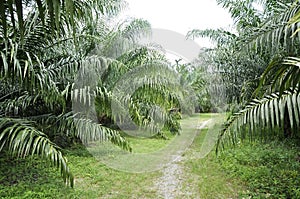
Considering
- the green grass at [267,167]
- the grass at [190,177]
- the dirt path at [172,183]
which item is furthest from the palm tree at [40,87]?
the green grass at [267,167]

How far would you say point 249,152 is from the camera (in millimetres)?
4441

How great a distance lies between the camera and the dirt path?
286 centimetres

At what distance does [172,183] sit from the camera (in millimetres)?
3219

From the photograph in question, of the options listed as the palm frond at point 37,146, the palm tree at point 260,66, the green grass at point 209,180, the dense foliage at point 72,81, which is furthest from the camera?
the green grass at point 209,180

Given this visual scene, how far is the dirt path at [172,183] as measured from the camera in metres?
2.86

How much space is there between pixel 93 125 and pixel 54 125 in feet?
2.08

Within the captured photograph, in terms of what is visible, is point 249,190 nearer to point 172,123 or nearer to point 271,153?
point 271,153

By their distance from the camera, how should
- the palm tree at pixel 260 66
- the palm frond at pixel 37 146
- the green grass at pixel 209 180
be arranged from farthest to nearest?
the green grass at pixel 209 180
the palm frond at pixel 37 146
the palm tree at pixel 260 66

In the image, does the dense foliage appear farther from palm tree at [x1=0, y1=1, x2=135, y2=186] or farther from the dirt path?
the dirt path

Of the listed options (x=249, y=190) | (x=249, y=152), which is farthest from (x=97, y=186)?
(x=249, y=152)

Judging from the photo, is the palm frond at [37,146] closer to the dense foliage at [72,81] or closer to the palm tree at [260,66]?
the dense foliage at [72,81]

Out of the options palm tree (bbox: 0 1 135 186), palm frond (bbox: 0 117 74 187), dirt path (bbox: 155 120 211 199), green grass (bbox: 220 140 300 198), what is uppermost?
palm tree (bbox: 0 1 135 186)

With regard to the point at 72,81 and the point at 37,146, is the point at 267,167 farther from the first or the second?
the point at 72,81

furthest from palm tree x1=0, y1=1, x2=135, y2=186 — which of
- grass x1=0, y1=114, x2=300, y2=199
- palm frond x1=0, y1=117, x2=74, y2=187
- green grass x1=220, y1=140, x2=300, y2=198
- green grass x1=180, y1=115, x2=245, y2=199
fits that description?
green grass x1=220, y1=140, x2=300, y2=198
